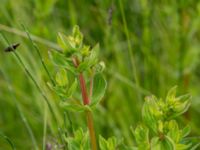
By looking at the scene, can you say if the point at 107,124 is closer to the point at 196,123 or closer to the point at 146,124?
the point at 196,123

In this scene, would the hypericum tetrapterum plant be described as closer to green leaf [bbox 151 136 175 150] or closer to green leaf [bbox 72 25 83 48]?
green leaf [bbox 72 25 83 48]

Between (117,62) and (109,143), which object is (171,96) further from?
(117,62)

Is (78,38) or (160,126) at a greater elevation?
(78,38)

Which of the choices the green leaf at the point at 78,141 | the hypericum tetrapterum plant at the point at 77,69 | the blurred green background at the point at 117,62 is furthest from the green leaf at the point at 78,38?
the blurred green background at the point at 117,62

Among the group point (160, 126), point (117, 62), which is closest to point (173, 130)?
point (160, 126)

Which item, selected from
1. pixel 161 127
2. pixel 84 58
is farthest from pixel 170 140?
pixel 84 58

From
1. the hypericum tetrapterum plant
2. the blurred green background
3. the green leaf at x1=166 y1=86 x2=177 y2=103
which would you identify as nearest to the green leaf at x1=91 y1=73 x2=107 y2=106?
the hypericum tetrapterum plant
